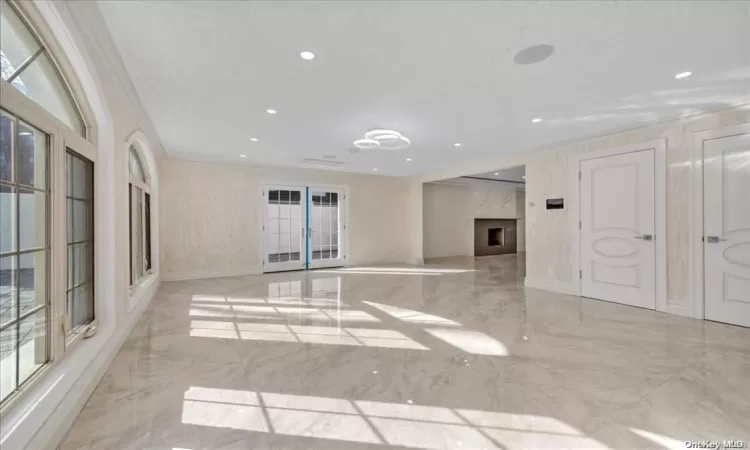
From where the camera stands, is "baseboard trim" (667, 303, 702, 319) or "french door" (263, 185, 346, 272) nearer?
"baseboard trim" (667, 303, 702, 319)

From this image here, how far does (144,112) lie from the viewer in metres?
3.97

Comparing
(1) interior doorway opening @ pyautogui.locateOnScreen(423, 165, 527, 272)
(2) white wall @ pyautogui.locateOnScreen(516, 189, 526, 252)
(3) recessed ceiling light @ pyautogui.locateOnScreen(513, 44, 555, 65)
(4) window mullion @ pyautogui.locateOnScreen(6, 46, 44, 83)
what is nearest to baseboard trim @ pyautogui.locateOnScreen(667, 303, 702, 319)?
(3) recessed ceiling light @ pyautogui.locateOnScreen(513, 44, 555, 65)

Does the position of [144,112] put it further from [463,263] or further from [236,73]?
[463,263]

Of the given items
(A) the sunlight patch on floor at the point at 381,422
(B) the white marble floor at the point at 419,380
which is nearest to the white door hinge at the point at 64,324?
(B) the white marble floor at the point at 419,380

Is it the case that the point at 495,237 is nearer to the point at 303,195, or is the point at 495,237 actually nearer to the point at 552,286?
the point at 552,286

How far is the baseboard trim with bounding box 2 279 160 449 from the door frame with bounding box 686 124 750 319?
6.13 metres

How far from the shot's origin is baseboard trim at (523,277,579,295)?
5379mm

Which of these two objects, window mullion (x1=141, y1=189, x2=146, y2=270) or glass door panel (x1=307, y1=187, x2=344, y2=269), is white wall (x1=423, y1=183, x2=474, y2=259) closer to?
glass door panel (x1=307, y1=187, x2=344, y2=269)

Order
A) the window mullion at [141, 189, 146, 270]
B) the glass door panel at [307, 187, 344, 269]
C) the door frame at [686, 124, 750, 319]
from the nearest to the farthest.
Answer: the door frame at [686, 124, 750, 319] < the window mullion at [141, 189, 146, 270] < the glass door panel at [307, 187, 344, 269]

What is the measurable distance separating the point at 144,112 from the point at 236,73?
185 cm

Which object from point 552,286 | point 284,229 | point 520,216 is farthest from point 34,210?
point 520,216

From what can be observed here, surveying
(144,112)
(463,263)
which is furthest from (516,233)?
(144,112)

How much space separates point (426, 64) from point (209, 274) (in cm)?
633

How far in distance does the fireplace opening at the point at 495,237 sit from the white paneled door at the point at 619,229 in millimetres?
6380
